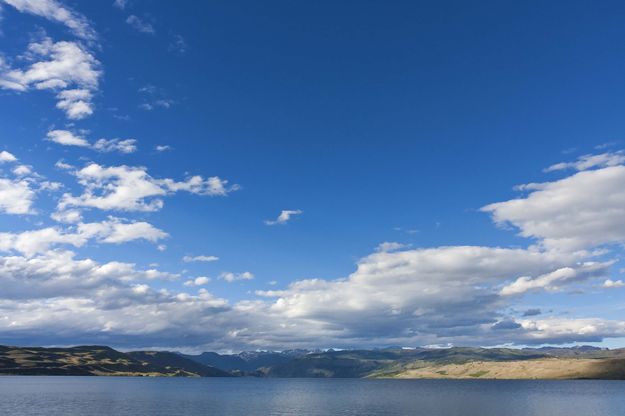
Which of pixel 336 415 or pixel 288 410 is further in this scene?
pixel 288 410

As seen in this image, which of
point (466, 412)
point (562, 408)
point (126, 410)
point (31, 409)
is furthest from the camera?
point (562, 408)

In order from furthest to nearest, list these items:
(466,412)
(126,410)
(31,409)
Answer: (466,412) < (126,410) < (31,409)

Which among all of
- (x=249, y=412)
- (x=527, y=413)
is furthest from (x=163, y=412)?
(x=527, y=413)

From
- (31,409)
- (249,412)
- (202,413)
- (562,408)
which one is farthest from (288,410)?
(562,408)

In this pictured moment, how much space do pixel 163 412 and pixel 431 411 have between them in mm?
89772

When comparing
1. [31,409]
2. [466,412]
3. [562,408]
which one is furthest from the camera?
[562,408]

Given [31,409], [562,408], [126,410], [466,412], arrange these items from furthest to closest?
1. [562,408]
2. [466,412]
3. [126,410]
4. [31,409]

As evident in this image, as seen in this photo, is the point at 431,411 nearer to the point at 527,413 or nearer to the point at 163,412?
the point at 527,413

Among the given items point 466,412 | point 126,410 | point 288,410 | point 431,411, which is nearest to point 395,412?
point 431,411

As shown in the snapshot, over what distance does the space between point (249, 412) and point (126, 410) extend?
1526 inches

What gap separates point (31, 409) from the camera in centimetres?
13688

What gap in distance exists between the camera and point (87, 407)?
5950 inches

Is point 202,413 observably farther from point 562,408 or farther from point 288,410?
point 562,408

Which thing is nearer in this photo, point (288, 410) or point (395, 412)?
point (395, 412)
